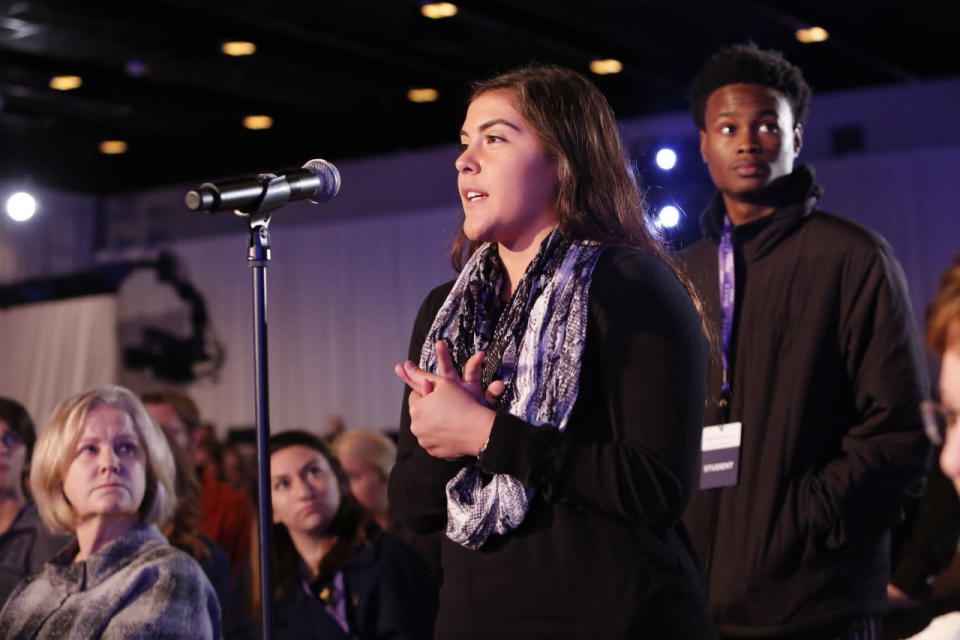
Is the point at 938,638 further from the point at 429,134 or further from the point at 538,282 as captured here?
the point at 429,134

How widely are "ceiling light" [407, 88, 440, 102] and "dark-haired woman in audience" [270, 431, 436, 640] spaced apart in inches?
227

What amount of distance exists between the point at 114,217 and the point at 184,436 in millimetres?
7124

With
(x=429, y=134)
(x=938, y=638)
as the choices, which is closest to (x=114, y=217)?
(x=429, y=134)

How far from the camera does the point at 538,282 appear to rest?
1761 mm

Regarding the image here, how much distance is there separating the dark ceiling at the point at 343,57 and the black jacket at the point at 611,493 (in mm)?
5713

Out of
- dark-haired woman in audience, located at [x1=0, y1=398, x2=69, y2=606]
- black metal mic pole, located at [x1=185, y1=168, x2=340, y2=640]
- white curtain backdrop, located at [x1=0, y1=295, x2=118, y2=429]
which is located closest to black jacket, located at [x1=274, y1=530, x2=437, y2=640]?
dark-haired woman in audience, located at [x1=0, y1=398, x2=69, y2=606]

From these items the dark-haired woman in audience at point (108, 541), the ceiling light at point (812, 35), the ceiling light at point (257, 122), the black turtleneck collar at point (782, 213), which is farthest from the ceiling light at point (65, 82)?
the black turtleneck collar at point (782, 213)

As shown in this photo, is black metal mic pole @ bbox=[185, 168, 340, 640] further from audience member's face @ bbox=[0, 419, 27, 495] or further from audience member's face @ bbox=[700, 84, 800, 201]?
audience member's face @ bbox=[0, 419, 27, 495]

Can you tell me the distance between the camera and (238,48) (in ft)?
26.1

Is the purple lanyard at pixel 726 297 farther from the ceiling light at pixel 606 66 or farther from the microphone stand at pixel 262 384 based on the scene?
the ceiling light at pixel 606 66

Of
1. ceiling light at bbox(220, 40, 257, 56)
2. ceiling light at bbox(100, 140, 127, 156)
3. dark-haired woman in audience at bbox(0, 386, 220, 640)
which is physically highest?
ceiling light at bbox(100, 140, 127, 156)

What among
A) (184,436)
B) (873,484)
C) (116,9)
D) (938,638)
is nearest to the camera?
(938,638)

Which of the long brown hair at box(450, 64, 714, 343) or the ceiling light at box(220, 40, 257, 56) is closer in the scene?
the long brown hair at box(450, 64, 714, 343)

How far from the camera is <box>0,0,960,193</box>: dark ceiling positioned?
7.37m
